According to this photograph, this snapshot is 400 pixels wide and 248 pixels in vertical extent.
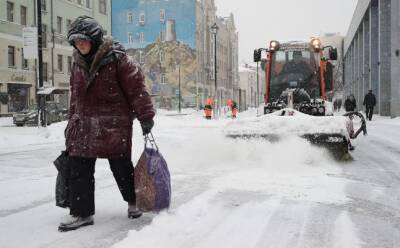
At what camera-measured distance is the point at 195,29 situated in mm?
67875

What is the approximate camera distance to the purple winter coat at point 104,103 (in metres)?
4.11

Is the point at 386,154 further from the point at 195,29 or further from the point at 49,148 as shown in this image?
the point at 195,29

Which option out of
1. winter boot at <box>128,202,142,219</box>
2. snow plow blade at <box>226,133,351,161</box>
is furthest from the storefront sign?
winter boot at <box>128,202,142,219</box>

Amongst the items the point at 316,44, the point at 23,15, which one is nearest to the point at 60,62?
the point at 23,15

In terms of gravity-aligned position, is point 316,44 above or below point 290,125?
above

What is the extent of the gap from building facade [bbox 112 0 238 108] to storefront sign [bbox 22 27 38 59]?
50.3 metres

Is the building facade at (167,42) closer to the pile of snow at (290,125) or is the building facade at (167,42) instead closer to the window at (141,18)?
the window at (141,18)

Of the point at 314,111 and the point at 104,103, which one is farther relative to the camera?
the point at 314,111

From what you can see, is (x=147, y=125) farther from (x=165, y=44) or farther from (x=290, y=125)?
(x=165, y=44)

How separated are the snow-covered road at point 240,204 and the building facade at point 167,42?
58.8 m

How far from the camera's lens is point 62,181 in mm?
4281

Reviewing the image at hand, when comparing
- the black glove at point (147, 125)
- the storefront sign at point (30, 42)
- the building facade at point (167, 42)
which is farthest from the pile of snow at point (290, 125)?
the building facade at point (167, 42)

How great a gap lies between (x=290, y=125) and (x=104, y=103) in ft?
15.2

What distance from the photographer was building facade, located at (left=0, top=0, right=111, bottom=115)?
121 feet
